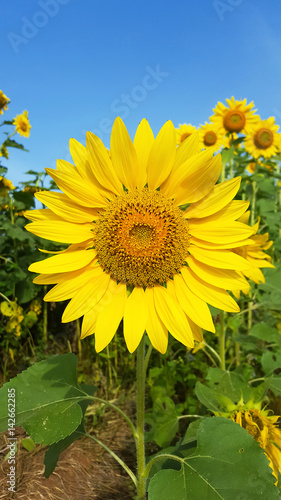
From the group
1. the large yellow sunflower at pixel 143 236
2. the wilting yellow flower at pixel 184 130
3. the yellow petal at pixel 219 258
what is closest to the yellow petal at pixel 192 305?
the large yellow sunflower at pixel 143 236

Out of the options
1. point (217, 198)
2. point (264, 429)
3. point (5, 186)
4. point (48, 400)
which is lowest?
point (264, 429)

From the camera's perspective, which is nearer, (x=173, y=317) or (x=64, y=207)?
(x=173, y=317)

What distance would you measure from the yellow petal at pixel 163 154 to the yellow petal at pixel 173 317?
0.44 m

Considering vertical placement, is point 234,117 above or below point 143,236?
above

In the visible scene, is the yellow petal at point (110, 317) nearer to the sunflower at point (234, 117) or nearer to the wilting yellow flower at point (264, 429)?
the wilting yellow flower at point (264, 429)

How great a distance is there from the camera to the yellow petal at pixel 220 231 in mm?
1454

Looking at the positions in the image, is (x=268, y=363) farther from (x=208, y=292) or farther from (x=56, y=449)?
(x=56, y=449)

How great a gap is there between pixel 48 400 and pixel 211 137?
12.5 ft

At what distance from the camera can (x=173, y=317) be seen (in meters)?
1.41

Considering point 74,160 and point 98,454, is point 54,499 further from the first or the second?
point 74,160

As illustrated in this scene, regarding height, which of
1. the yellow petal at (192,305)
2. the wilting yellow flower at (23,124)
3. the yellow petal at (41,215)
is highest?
the wilting yellow flower at (23,124)

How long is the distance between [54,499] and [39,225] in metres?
1.60

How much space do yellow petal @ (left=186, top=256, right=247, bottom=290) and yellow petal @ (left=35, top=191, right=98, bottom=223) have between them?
0.44m

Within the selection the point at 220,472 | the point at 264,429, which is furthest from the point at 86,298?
the point at 264,429
